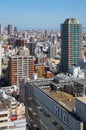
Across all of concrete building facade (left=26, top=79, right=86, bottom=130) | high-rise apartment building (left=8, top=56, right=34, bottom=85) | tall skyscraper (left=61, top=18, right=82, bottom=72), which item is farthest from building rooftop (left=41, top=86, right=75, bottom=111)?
tall skyscraper (left=61, top=18, right=82, bottom=72)

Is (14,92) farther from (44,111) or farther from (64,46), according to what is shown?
(44,111)

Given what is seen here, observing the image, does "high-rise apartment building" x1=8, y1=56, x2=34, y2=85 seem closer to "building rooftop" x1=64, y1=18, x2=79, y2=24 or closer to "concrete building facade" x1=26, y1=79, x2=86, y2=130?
"building rooftop" x1=64, y1=18, x2=79, y2=24

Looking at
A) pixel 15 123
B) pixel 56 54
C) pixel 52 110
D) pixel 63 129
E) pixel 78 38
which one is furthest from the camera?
pixel 56 54

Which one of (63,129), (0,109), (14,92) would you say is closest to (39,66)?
(14,92)

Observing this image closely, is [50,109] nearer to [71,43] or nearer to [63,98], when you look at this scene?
[63,98]

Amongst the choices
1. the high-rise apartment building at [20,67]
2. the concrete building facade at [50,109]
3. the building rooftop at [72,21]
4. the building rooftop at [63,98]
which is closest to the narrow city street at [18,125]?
the concrete building facade at [50,109]

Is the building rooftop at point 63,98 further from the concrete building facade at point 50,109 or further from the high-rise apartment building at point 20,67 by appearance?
the high-rise apartment building at point 20,67

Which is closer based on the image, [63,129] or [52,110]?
[63,129]

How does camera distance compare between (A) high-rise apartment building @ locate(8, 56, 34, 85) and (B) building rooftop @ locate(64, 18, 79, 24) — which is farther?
(B) building rooftop @ locate(64, 18, 79, 24)
